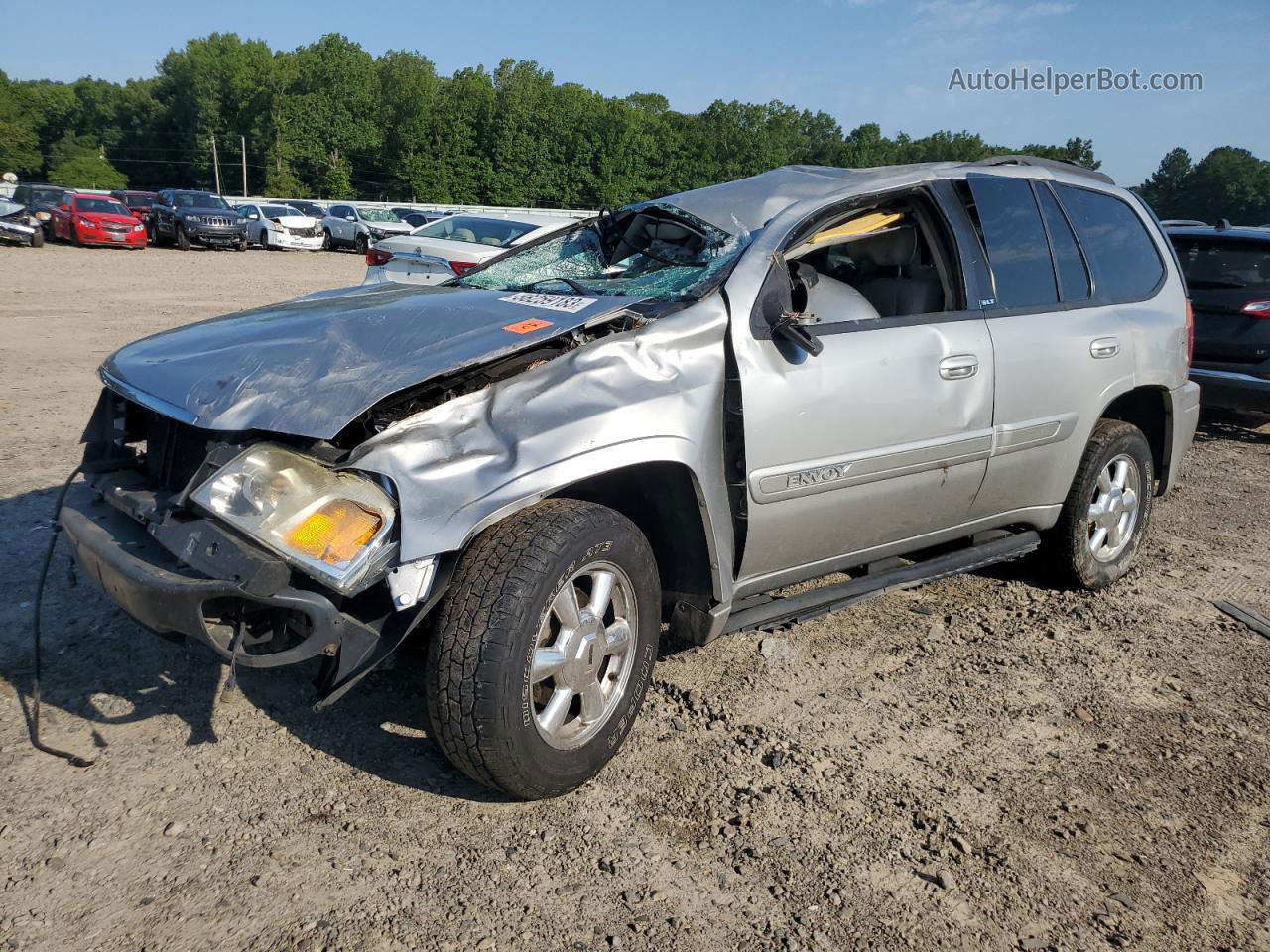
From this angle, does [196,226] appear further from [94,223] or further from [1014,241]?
[1014,241]

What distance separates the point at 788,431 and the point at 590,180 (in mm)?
80529

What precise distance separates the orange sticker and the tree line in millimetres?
73965

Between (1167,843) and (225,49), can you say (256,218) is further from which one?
(225,49)

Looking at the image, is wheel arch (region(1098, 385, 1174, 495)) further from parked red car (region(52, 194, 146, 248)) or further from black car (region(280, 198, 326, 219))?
black car (region(280, 198, 326, 219))

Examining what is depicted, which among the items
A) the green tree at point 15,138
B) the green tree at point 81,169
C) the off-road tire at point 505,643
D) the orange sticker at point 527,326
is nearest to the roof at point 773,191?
the orange sticker at point 527,326

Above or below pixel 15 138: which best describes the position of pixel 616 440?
above

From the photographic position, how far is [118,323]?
12977mm

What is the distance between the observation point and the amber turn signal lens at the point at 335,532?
8.69ft

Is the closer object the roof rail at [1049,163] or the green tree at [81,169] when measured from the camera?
the roof rail at [1049,163]

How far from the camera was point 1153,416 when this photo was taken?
5.16 m

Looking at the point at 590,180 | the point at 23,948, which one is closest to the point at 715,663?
the point at 23,948

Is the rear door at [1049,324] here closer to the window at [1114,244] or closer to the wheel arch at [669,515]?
the window at [1114,244]

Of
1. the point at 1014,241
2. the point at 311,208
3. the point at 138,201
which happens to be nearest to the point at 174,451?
the point at 1014,241

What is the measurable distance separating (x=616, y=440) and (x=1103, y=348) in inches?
103
